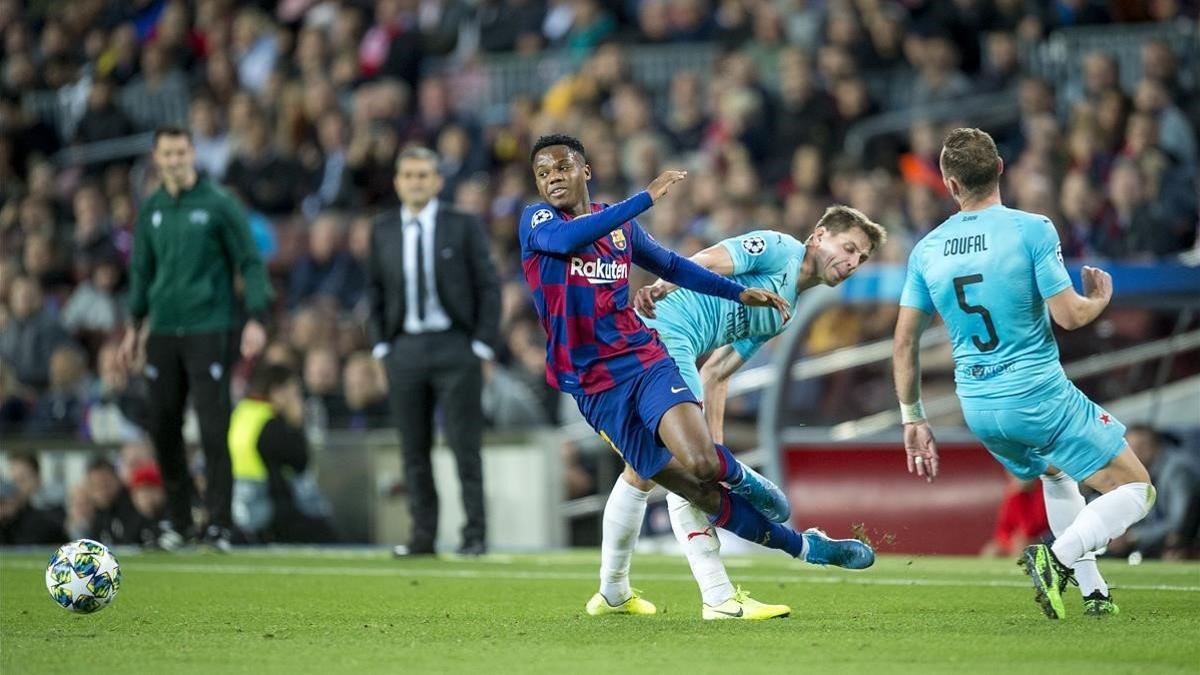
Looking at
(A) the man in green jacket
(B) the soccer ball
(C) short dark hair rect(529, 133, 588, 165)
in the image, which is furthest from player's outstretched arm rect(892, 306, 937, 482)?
(A) the man in green jacket

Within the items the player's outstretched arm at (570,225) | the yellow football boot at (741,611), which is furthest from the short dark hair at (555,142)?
the yellow football boot at (741,611)

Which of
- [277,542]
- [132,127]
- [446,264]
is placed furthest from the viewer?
[132,127]

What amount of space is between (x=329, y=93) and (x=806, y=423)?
7.45 metres

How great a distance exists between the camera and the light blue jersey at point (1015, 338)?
24.3ft

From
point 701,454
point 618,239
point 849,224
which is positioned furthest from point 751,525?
point 849,224

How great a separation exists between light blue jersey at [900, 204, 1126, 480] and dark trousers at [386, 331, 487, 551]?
460cm

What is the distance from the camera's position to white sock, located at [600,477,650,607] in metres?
7.89

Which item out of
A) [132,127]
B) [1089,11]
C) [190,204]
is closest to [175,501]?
[190,204]

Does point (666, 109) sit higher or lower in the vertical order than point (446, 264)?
higher

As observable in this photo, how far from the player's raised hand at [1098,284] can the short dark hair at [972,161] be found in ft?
1.66

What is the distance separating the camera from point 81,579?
7820mm

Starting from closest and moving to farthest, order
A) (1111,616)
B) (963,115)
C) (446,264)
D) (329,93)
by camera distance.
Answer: (1111,616)
(446,264)
(963,115)
(329,93)

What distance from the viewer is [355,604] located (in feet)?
28.0

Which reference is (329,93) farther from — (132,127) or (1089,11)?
(1089,11)
